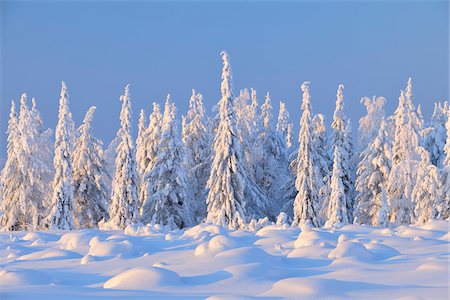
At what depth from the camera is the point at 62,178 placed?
29.4 meters

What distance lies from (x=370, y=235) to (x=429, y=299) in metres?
4.75

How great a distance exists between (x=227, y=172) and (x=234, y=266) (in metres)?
23.0

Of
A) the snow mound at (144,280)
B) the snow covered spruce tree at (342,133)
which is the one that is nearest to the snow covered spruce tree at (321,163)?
the snow covered spruce tree at (342,133)

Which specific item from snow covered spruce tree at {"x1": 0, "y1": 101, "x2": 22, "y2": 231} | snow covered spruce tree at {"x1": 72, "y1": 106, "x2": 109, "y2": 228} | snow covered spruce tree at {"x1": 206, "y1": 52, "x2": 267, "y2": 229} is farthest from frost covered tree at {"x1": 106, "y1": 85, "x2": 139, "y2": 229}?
snow covered spruce tree at {"x1": 0, "y1": 101, "x2": 22, "y2": 231}

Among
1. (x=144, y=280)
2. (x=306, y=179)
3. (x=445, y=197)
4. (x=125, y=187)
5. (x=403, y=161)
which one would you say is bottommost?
(x=445, y=197)

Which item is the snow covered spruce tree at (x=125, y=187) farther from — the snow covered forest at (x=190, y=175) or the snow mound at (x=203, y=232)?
the snow mound at (x=203, y=232)

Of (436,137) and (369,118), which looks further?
(369,118)

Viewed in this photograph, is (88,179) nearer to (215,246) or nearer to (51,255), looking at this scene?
(51,255)

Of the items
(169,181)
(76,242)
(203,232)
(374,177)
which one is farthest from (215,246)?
(374,177)

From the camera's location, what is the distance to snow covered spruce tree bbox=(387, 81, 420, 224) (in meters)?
29.8

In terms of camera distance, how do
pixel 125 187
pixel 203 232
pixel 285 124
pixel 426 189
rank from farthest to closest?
pixel 285 124 → pixel 125 187 → pixel 426 189 → pixel 203 232

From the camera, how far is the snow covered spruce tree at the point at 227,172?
29172mm

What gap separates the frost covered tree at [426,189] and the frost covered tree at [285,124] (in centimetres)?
3114

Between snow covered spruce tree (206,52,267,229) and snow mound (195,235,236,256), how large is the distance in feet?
69.0
